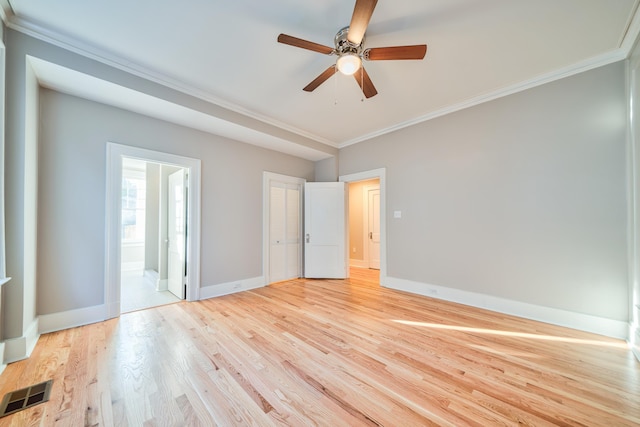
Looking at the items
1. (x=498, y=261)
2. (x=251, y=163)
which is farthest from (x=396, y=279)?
(x=251, y=163)

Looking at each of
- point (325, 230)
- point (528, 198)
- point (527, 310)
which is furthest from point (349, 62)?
point (527, 310)

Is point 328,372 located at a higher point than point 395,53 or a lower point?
lower

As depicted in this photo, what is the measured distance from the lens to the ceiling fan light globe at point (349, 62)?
203cm

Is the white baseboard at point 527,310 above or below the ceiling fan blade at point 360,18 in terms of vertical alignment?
below

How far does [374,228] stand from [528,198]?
3640 mm

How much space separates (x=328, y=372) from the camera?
1882 mm

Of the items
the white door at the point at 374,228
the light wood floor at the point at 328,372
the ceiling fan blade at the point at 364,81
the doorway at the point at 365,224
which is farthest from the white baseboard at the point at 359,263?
the ceiling fan blade at the point at 364,81

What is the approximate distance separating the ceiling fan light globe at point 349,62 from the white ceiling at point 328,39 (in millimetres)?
320

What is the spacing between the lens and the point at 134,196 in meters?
6.29

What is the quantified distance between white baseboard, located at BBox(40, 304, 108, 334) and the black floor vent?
1.21m

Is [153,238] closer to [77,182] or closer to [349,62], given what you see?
[77,182]

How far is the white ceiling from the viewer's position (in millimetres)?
1916

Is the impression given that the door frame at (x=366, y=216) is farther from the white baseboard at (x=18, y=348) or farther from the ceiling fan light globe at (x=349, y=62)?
the white baseboard at (x=18, y=348)

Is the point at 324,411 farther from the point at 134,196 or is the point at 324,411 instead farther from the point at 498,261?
the point at 134,196
